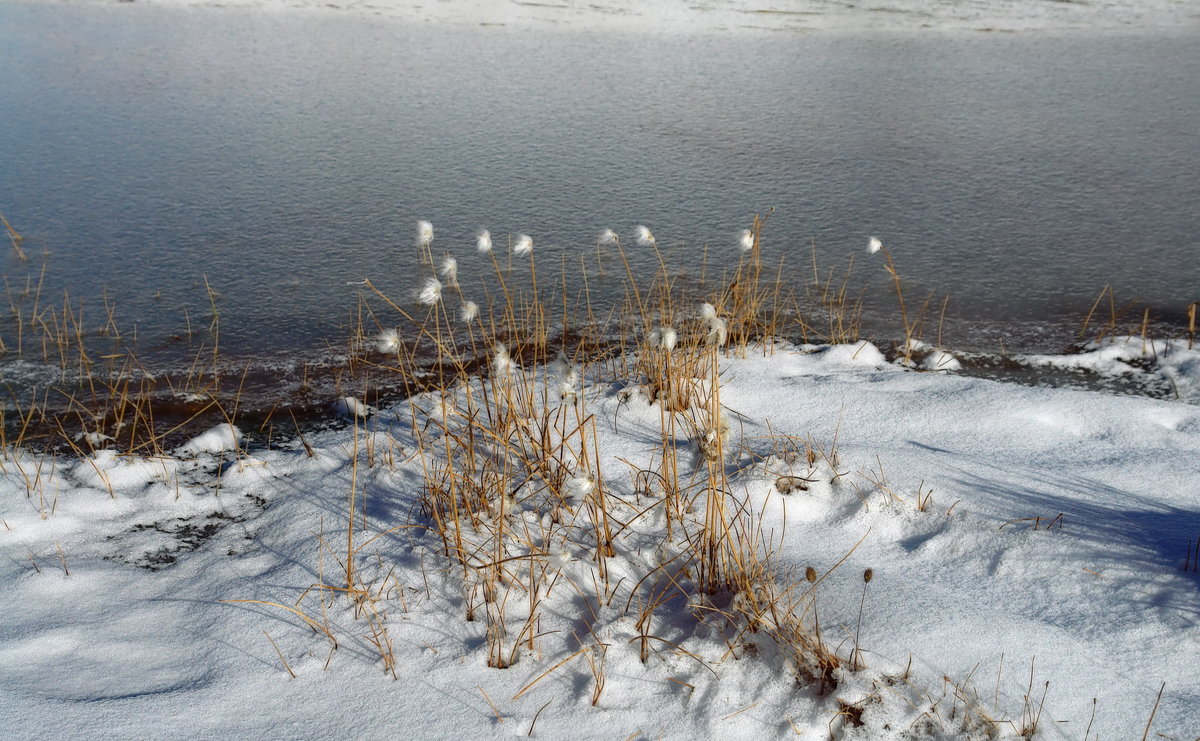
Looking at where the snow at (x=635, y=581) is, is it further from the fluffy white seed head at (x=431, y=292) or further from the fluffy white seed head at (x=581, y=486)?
the fluffy white seed head at (x=431, y=292)

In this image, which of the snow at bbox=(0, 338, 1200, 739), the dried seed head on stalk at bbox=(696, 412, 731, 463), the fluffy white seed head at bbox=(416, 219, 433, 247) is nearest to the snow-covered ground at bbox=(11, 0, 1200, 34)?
the fluffy white seed head at bbox=(416, 219, 433, 247)

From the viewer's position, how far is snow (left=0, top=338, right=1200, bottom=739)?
5.45 ft

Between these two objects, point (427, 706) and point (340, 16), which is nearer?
point (427, 706)

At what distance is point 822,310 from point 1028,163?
6.54ft

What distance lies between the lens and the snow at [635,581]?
5.45ft

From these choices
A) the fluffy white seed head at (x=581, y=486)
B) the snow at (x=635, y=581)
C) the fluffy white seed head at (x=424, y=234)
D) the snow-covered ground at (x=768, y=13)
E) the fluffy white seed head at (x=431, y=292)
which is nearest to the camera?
the snow at (x=635, y=581)

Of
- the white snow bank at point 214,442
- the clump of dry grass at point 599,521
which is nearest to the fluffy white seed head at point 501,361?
the clump of dry grass at point 599,521

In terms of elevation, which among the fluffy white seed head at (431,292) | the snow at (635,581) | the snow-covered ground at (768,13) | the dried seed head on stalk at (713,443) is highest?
the snow-covered ground at (768,13)

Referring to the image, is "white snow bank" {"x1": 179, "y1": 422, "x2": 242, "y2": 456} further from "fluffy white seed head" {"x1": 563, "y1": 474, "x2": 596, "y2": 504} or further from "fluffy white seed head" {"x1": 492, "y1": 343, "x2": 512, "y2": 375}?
"fluffy white seed head" {"x1": 563, "y1": 474, "x2": 596, "y2": 504}

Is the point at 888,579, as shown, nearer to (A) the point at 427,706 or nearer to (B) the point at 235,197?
(A) the point at 427,706

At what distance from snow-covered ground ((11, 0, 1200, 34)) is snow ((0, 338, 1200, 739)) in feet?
17.0

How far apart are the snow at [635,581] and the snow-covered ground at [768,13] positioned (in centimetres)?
517

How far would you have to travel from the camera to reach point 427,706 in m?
1.70

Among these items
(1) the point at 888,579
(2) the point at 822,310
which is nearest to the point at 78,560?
(1) the point at 888,579
